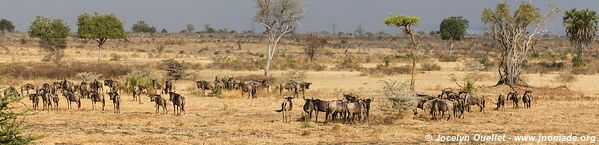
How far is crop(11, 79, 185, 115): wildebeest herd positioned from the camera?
83.3 ft

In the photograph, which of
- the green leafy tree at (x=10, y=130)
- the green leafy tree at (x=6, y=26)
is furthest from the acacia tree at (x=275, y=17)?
the green leafy tree at (x=6, y=26)

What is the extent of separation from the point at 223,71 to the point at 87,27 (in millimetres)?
17188

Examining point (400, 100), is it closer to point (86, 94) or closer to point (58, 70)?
point (86, 94)

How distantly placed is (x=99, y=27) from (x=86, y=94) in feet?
112

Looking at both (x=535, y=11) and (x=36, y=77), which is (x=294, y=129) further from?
(x=36, y=77)

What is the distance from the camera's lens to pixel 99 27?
64500 millimetres

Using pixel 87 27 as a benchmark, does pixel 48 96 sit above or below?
below

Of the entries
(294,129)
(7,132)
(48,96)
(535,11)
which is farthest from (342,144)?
(535,11)

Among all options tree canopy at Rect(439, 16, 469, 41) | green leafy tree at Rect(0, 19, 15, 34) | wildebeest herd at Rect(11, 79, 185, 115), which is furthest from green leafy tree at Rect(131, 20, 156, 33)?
wildebeest herd at Rect(11, 79, 185, 115)

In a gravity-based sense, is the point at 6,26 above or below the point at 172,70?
above

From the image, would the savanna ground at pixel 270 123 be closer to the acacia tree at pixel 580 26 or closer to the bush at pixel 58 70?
the bush at pixel 58 70

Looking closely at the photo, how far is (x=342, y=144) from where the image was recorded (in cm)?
1775

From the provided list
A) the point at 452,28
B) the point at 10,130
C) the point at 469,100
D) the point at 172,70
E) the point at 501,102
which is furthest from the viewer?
the point at 452,28

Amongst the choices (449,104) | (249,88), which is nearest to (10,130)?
(449,104)
